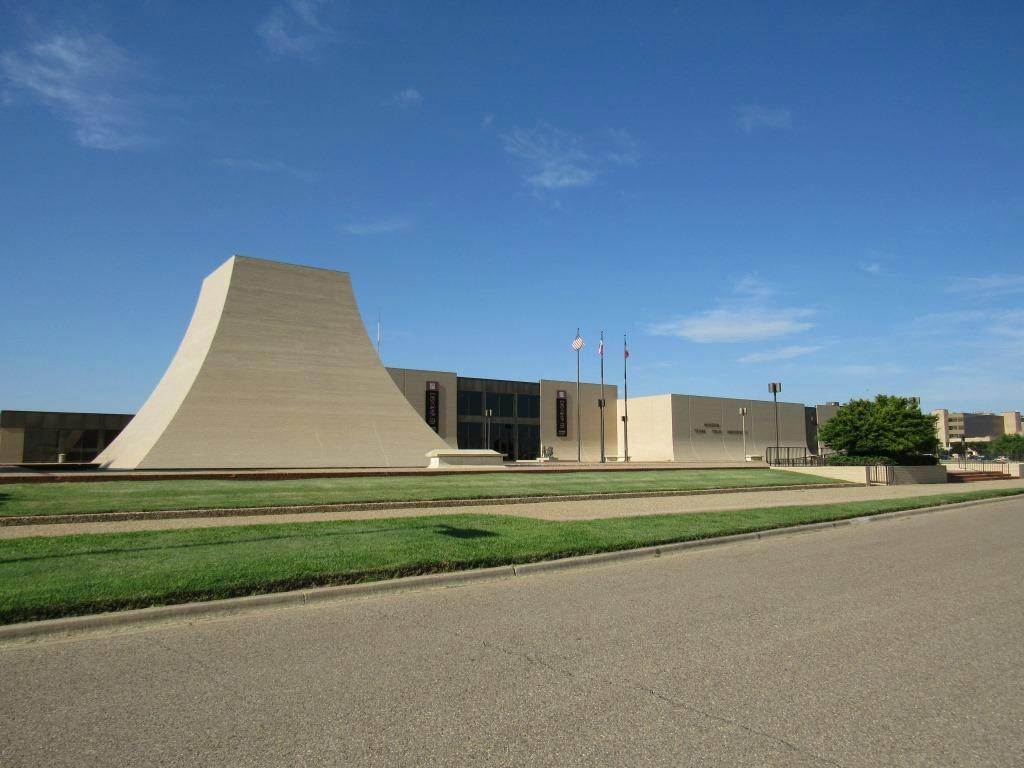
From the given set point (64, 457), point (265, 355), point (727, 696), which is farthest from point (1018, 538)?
point (64, 457)

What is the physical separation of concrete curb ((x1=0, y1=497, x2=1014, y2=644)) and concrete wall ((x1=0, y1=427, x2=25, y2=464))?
160 ft

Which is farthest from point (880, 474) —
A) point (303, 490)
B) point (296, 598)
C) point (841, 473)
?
point (296, 598)

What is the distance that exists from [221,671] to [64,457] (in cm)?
4969

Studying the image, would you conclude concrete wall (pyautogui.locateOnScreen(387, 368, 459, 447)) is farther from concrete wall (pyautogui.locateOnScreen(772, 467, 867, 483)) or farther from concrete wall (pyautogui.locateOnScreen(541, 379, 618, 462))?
concrete wall (pyautogui.locateOnScreen(772, 467, 867, 483))

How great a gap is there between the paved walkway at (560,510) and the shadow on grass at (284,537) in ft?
6.54

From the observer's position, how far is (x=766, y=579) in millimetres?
9016

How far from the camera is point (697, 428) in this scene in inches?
2569

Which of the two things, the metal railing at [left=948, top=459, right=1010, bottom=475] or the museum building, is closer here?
the museum building

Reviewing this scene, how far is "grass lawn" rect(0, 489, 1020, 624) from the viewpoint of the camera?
23.9 feet

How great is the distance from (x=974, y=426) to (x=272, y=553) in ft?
737

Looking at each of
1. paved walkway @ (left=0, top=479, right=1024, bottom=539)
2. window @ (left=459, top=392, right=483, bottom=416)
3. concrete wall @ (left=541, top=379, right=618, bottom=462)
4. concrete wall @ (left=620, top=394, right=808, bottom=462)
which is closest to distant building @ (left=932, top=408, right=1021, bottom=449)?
concrete wall @ (left=620, top=394, right=808, bottom=462)

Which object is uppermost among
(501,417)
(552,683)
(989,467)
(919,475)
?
(501,417)

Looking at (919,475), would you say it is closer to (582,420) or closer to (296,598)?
(582,420)

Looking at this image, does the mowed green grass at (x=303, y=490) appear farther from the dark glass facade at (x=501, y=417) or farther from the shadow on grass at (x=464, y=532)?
the dark glass facade at (x=501, y=417)
